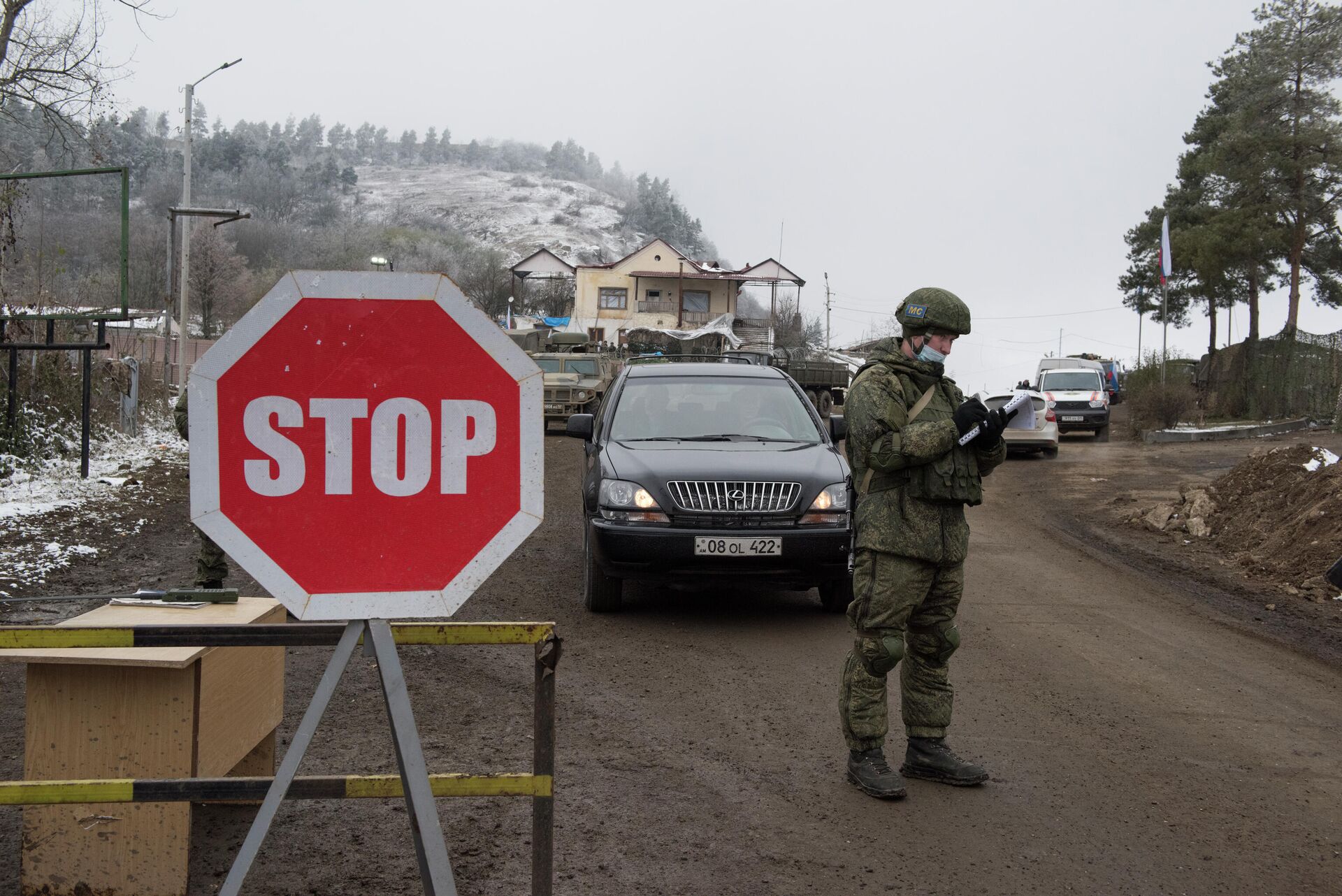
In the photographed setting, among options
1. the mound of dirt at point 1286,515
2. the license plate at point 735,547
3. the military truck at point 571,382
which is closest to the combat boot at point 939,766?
the license plate at point 735,547

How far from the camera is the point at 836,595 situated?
8180mm

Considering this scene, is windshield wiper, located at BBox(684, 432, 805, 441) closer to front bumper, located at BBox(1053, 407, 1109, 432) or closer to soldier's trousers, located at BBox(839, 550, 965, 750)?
soldier's trousers, located at BBox(839, 550, 965, 750)

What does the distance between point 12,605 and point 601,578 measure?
3923mm

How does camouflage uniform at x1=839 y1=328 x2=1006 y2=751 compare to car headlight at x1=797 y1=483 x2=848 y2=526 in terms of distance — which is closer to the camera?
camouflage uniform at x1=839 y1=328 x2=1006 y2=751

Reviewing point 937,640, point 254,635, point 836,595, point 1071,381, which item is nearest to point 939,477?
point 937,640

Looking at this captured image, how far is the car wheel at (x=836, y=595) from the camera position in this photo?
804 centimetres

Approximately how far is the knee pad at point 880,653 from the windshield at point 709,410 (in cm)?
404

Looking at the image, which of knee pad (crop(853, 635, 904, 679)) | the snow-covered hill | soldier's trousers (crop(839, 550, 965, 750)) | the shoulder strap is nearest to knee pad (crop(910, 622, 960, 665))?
soldier's trousers (crop(839, 550, 965, 750))

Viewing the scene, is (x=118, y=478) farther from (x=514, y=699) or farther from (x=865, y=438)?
(x=865, y=438)

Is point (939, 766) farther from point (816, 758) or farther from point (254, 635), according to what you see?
point (254, 635)

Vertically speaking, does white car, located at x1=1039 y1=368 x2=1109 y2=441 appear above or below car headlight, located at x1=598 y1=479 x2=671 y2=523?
above

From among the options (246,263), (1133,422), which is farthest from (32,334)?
(246,263)

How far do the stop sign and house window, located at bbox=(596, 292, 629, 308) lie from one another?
7895cm

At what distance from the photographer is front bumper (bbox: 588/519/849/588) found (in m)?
7.56
